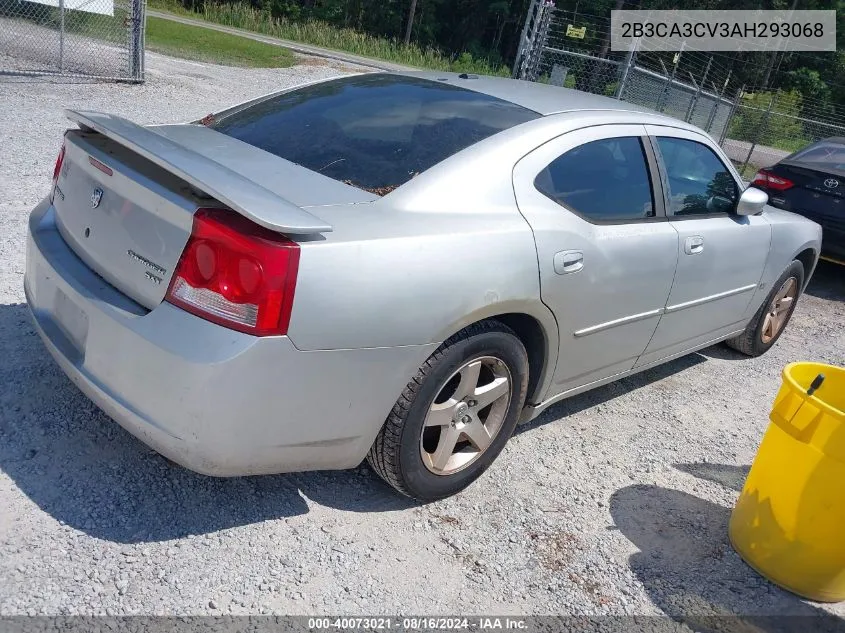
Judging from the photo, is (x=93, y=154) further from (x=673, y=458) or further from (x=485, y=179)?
(x=673, y=458)

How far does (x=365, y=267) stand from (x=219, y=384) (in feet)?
1.97

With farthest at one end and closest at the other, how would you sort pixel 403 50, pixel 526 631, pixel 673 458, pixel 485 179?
pixel 403 50 < pixel 673 458 < pixel 485 179 < pixel 526 631

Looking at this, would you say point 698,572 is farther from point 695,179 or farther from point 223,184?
point 223,184

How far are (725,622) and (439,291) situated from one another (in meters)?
1.65

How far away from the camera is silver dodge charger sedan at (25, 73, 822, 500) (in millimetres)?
2436

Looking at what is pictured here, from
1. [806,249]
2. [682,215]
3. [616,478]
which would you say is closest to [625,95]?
[806,249]

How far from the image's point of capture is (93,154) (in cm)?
288

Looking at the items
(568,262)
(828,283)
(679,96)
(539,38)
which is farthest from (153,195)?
(679,96)

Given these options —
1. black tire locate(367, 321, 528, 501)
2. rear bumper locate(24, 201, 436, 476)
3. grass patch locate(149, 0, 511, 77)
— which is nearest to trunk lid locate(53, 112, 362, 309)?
rear bumper locate(24, 201, 436, 476)

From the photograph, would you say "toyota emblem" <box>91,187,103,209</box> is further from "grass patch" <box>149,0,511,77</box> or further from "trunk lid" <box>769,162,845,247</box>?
"grass patch" <box>149,0,511,77</box>

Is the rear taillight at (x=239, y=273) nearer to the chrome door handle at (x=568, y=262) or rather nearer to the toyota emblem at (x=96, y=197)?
the toyota emblem at (x=96, y=197)

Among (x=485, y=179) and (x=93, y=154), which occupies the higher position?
(x=485, y=179)

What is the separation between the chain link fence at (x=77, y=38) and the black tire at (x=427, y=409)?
10.1m

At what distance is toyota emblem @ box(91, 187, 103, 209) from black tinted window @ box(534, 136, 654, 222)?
1.72 meters
